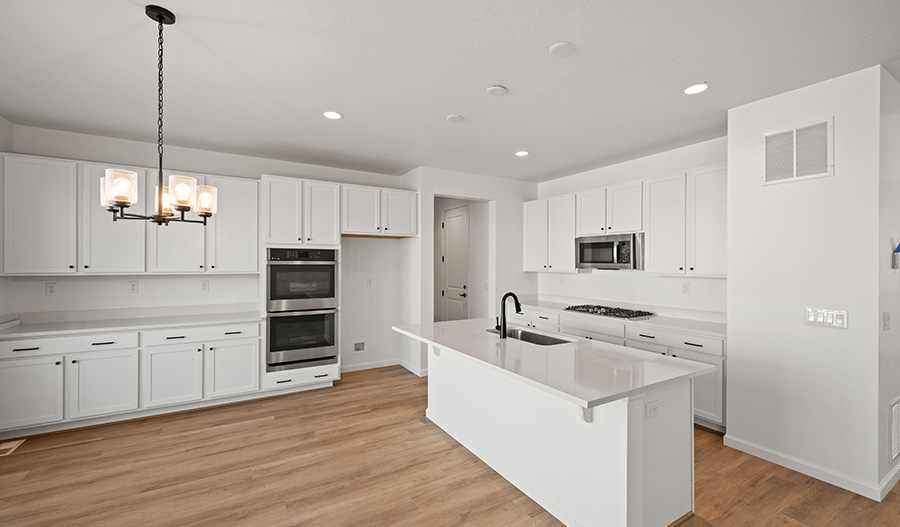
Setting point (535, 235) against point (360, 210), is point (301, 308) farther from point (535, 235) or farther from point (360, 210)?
point (535, 235)

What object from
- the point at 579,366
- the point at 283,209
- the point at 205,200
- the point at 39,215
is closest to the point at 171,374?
the point at 39,215

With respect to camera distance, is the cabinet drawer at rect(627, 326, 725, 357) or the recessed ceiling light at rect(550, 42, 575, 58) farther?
the cabinet drawer at rect(627, 326, 725, 357)

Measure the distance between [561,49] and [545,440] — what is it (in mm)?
2233

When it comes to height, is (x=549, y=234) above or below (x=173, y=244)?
above

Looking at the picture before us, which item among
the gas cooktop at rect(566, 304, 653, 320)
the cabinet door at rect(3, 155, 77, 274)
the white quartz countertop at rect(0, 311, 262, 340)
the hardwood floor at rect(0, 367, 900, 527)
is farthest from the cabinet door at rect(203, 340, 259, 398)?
the gas cooktop at rect(566, 304, 653, 320)

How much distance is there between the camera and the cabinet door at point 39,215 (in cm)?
330

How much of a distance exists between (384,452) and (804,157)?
3583mm

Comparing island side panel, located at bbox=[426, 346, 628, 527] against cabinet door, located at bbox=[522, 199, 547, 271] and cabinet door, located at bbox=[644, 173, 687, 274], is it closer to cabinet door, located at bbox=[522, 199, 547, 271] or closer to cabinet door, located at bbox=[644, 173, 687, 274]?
cabinet door, located at bbox=[644, 173, 687, 274]

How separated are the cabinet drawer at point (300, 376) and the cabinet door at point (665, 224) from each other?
3576mm

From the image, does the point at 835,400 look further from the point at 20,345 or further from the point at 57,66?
the point at 20,345

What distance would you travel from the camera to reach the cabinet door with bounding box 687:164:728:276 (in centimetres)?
348

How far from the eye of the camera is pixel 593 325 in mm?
4328

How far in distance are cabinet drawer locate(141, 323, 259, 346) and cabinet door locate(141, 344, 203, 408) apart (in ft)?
0.20

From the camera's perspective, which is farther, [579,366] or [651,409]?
[579,366]
